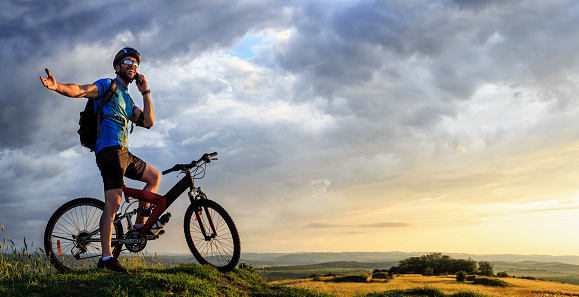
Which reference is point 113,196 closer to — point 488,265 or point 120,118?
point 120,118

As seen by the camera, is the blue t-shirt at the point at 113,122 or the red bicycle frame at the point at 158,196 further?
the red bicycle frame at the point at 158,196

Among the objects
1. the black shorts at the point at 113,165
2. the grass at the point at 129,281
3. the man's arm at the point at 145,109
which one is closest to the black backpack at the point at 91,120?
the black shorts at the point at 113,165

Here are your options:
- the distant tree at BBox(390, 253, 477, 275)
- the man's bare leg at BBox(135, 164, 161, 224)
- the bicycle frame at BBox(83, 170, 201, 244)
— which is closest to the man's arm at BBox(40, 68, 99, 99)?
the man's bare leg at BBox(135, 164, 161, 224)

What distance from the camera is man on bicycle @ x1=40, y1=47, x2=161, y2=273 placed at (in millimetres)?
7383

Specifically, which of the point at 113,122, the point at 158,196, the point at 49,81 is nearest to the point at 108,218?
the point at 158,196

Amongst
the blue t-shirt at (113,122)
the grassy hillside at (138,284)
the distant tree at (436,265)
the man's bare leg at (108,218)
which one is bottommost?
the distant tree at (436,265)

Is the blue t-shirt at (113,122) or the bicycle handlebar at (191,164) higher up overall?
the blue t-shirt at (113,122)

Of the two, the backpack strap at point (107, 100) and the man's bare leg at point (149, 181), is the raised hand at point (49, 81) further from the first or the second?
the man's bare leg at point (149, 181)

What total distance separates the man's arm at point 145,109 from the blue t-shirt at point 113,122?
365 mm

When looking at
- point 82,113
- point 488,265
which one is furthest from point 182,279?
point 488,265

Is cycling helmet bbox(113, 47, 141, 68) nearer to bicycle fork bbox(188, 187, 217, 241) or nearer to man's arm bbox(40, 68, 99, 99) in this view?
man's arm bbox(40, 68, 99, 99)

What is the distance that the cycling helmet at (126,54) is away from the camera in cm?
801

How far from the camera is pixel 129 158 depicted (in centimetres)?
781

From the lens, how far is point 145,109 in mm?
8258
